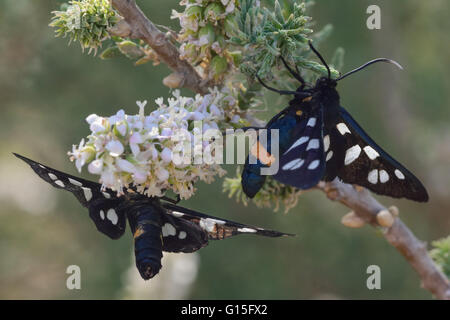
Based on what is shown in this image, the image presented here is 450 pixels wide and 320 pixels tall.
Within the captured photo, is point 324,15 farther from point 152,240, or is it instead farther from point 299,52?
point 152,240

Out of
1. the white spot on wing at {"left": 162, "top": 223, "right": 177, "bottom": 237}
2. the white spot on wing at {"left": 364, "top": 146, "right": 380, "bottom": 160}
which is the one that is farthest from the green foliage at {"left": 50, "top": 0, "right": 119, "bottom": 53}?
the white spot on wing at {"left": 364, "top": 146, "right": 380, "bottom": 160}

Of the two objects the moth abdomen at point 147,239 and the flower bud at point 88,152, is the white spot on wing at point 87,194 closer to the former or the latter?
the moth abdomen at point 147,239

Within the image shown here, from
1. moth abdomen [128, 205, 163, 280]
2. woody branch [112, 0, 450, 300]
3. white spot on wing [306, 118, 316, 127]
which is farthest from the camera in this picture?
white spot on wing [306, 118, 316, 127]

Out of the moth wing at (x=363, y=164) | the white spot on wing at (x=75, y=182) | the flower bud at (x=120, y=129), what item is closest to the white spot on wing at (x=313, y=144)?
the moth wing at (x=363, y=164)

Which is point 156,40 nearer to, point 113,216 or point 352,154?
point 113,216

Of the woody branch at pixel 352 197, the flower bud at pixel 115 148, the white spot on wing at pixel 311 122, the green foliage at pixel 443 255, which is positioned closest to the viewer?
the flower bud at pixel 115 148

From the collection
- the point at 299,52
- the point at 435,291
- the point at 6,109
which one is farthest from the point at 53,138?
the point at 435,291

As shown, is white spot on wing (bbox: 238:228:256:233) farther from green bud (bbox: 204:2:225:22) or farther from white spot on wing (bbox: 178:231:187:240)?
green bud (bbox: 204:2:225:22)
